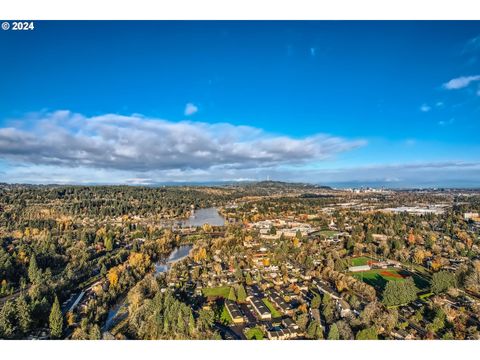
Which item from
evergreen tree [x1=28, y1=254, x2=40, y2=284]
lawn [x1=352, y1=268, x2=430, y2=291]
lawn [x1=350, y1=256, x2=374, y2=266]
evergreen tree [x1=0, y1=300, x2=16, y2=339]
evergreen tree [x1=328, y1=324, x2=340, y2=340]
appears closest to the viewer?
evergreen tree [x1=328, y1=324, x2=340, y2=340]

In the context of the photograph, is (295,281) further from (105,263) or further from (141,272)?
(105,263)

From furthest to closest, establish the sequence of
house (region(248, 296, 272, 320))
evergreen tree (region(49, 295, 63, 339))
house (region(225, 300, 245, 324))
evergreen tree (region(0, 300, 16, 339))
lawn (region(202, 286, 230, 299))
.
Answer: lawn (region(202, 286, 230, 299)) < house (region(248, 296, 272, 320)) < house (region(225, 300, 245, 324)) < evergreen tree (region(49, 295, 63, 339)) < evergreen tree (region(0, 300, 16, 339))

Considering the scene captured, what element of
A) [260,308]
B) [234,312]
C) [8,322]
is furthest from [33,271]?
[260,308]

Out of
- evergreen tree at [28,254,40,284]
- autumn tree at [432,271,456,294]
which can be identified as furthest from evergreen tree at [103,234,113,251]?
autumn tree at [432,271,456,294]

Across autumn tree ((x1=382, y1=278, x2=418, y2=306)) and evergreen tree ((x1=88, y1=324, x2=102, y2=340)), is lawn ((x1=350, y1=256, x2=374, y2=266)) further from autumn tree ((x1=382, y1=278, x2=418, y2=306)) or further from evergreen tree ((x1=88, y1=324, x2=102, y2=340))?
evergreen tree ((x1=88, y1=324, x2=102, y2=340))

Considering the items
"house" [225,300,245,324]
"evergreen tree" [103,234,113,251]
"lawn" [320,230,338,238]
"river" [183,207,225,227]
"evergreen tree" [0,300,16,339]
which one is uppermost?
"evergreen tree" [0,300,16,339]

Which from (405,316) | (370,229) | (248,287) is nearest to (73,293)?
(248,287)

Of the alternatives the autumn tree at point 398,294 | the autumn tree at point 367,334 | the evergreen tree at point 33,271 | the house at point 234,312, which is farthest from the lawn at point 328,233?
the evergreen tree at point 33,271
